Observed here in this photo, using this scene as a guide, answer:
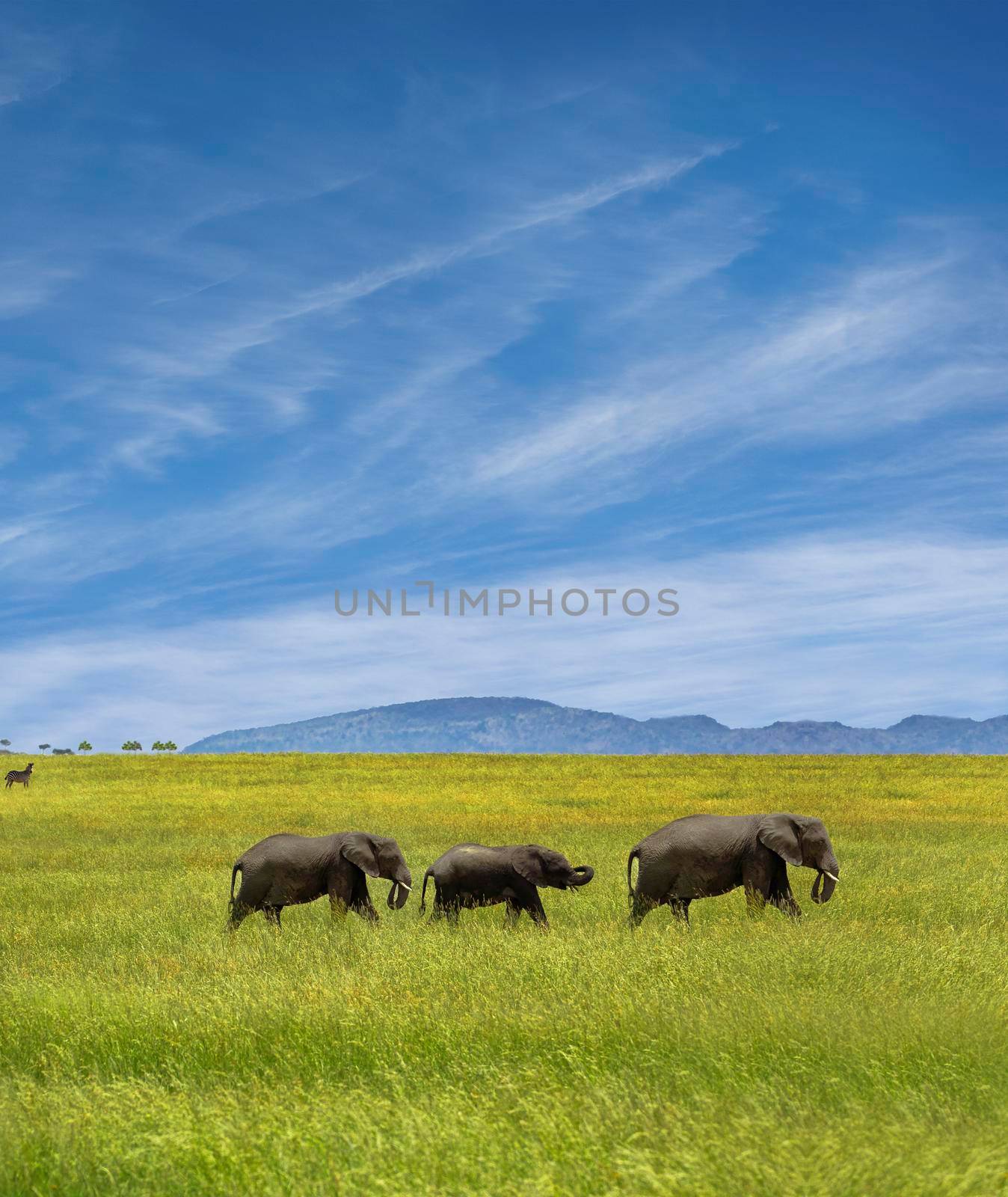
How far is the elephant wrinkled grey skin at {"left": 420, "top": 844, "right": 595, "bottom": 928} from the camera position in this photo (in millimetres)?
13664

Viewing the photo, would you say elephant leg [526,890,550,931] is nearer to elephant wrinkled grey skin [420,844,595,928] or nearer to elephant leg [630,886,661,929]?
elephant wrinkled grey skin [420,844,595,928]

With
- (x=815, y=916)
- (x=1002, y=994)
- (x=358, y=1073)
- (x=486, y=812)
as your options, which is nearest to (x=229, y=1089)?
(x=358, y=1073)

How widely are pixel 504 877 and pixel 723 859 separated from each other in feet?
9.38

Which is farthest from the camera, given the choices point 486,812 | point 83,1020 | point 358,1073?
point 486,812

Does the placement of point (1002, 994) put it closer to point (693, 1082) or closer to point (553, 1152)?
point (693, 1082)

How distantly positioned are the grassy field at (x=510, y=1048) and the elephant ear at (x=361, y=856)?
0.73 meters

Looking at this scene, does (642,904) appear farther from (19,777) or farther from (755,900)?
(19,777)

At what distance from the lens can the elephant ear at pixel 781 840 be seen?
13.2 m

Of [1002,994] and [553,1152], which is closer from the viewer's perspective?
[553,1152]

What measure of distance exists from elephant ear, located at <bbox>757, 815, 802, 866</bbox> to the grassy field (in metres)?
0.95

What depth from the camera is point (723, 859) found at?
43.5ft

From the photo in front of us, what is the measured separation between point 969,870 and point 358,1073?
612 inches

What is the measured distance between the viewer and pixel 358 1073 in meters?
7.44

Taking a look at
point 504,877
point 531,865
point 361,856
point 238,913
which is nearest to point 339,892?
point 361,856
